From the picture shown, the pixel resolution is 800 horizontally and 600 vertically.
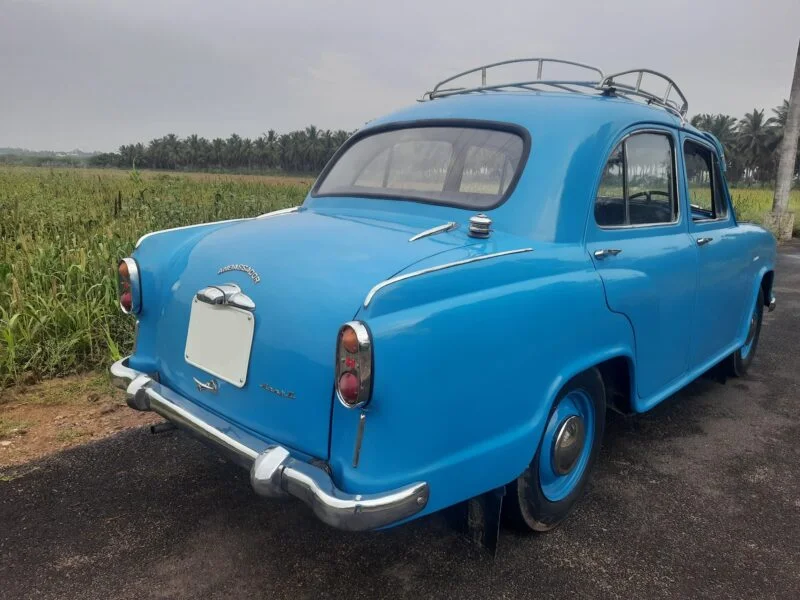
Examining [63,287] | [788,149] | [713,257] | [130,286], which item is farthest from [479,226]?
[788,149]

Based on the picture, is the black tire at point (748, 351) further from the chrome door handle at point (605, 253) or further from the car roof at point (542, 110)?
the chrome door handle at point (605, 253)

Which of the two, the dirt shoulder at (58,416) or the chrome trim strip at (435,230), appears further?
the dirt shoulder at (58,416)

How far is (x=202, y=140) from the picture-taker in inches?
1959

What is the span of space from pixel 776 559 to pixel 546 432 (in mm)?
1065

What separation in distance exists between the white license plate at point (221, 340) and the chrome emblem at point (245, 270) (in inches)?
5.0

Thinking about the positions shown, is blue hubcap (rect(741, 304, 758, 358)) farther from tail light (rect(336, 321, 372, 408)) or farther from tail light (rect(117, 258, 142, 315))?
tail light (rect(117, 258, 142, 315))

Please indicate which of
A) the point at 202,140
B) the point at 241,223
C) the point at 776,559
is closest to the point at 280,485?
the point at 241,223

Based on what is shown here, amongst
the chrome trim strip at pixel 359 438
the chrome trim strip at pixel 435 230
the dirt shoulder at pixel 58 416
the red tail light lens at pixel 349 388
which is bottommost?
the dirt shoulder at pixel 58 416

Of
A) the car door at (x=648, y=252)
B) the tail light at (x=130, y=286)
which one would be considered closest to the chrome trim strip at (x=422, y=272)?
the car door at (x=648, y=252)

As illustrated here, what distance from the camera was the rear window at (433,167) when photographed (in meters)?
2.74

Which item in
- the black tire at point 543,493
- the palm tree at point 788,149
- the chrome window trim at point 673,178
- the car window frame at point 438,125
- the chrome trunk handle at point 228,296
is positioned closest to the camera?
the chrome trunk handle at point 228,296

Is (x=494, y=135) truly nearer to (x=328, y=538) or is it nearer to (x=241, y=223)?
(x=241, y=223)

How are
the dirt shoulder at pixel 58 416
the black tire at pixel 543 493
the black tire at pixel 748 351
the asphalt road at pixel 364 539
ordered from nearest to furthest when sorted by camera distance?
the asphalt road at pixel 364 539 → the black tire at pixel 543 493 → the dirt shoulder at pixel 58 416 → the black tire at pixel 748 351

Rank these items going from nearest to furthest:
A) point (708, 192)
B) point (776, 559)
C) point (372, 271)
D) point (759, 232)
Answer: point (372, 271)
point (776, 559)
point (708, 192)
point (759, 232)
